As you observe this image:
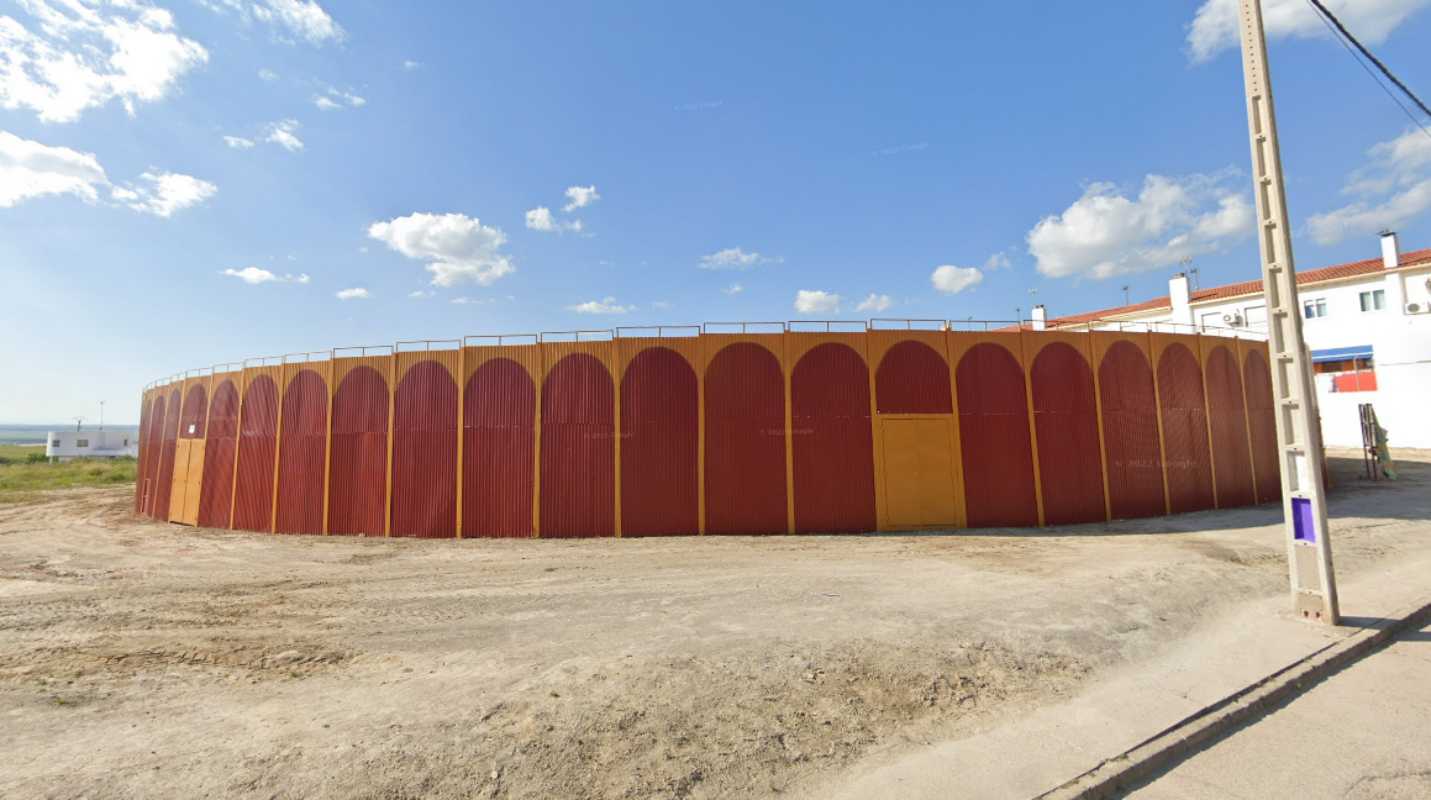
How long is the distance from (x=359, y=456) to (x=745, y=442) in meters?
12.9

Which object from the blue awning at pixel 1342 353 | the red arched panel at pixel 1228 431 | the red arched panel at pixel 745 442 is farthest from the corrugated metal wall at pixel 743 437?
the blue awning at pixel 1342 353

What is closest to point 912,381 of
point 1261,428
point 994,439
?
point 994,439

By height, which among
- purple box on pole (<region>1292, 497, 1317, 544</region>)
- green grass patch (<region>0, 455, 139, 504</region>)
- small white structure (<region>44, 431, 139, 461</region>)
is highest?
small white structure (<region>44, 431, 139, 461</region>)

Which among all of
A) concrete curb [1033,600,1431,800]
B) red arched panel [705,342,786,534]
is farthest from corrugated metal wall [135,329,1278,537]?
concrete curb [1033,600,1431,800]

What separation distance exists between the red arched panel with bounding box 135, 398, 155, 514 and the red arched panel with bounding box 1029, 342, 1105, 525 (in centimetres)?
3871

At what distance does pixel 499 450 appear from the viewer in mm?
18172

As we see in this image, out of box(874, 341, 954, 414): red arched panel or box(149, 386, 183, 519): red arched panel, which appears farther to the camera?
box(149, 386, 183, 519): red arched panel

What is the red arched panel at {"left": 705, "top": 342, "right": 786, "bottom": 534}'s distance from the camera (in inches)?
681

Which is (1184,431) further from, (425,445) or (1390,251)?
(1390,251)

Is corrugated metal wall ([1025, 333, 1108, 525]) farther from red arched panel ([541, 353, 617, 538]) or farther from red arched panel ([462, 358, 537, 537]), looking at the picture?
red arched panel ([462, 358, 537, 537])

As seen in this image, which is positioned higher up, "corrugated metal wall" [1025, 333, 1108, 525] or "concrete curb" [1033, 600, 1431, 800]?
"corrugated metal wall" [1025, 333, 1108, 525]

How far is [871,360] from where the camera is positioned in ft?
59.3

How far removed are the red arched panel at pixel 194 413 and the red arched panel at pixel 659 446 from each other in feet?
64.6

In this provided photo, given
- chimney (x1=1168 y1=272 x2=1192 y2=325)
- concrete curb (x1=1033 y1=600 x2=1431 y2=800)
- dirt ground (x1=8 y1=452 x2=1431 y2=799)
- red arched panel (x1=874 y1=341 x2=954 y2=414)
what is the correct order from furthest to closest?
1. chimney (x1=1168 y1=272 x2=1192 y2=325)
2. red arched panel (x1=874 y1=341 x2=954 y2=414)
3. dirt ground (x1=8 y1=452 x2=1431 y2=799)
4. concrete curb (x1=1033 y1=600 x2=1431 y2=800)
